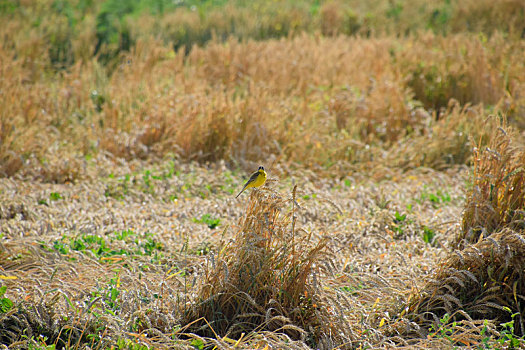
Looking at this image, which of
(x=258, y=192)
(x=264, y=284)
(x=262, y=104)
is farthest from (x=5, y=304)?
→ (x=262, y=104)

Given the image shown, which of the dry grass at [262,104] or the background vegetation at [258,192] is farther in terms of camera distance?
the dry grass at [262,104]

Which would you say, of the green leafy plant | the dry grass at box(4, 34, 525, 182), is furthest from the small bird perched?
the dry grass at box(4, 34, 525, 182)

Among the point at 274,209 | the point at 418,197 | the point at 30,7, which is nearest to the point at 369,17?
the point at 30,7

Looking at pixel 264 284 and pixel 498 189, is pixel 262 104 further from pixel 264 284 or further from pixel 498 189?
pixel 264 284

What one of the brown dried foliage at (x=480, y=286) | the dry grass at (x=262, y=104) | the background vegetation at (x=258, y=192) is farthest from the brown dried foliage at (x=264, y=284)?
the dry grass at (x=262, y=104)

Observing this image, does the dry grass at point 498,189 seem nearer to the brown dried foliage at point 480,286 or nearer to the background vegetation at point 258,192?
the background vegetation at point 258,192

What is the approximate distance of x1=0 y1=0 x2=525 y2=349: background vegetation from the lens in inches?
129

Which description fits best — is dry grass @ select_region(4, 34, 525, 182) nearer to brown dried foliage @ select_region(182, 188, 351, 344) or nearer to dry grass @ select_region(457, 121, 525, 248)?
dry grass @ select_region(457, 121, 525, 248)

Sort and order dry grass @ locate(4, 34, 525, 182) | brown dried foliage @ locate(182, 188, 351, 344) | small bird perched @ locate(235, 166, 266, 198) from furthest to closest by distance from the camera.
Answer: dry grass @ locate(4, 34, 525, 182)
small bird perched @ locate(235, 166, 266, 198)
brown dried foliage @ locate(182, 188, 351, 344)

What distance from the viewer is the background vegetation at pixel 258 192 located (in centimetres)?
328

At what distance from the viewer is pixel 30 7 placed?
13523 millimetres

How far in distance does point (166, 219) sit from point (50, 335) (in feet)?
6.38

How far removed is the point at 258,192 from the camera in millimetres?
3211

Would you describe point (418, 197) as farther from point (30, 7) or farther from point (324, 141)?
point (30, 7)
